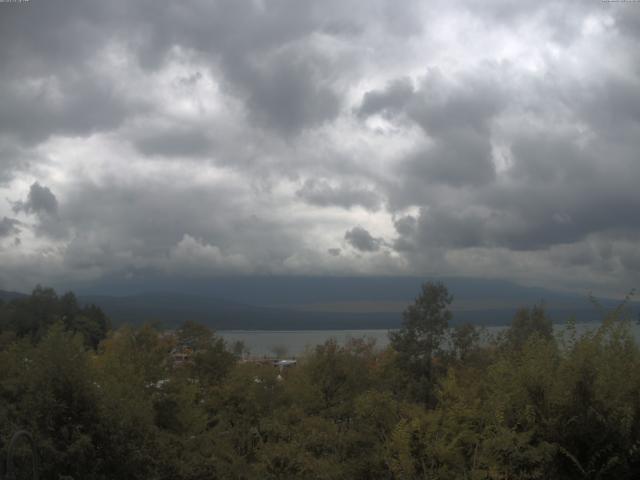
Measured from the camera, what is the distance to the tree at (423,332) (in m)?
44.9

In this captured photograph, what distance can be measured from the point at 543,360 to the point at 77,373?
28.2 ft

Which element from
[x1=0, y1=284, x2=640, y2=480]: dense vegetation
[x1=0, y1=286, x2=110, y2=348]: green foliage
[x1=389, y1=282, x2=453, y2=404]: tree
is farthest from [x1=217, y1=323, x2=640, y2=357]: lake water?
[x1=0, y1=286, x2=110, y2=348]: green foliage

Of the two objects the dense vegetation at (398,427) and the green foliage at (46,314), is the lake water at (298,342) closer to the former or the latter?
the dense vegetation at (398,427)

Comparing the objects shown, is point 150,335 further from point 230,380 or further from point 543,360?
point 543,360

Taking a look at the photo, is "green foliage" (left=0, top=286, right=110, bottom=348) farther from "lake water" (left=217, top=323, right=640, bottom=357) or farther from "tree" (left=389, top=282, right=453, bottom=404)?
"tree" (left=389, top=282, right=453, bottom=404)

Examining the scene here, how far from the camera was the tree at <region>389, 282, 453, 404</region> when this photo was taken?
147ft

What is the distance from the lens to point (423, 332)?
46656 mm

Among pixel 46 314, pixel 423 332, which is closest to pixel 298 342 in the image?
pixel 46 314

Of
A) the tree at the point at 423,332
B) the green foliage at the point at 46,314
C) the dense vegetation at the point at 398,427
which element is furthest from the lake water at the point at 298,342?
the green foliage at the point at 46,314

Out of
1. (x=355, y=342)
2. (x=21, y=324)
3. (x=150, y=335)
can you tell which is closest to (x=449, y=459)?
(x=150, y=335)

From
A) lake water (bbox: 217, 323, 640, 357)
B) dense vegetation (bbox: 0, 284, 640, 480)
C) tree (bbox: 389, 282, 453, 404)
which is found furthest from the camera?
tree (bbox: 389, 282, 453, 404)

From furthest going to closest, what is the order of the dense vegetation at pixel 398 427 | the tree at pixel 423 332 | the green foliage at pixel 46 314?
the green foliage at pixel 46 314 → the tree at pixel 423 332 → the dense vegetation at pixel 398 427

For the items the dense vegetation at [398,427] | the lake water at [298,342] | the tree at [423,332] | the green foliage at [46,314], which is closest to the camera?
the dense vegetation at [398,427]

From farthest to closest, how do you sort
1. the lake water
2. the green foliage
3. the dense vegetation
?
the green foliage
the lake water
the dense vegetation
